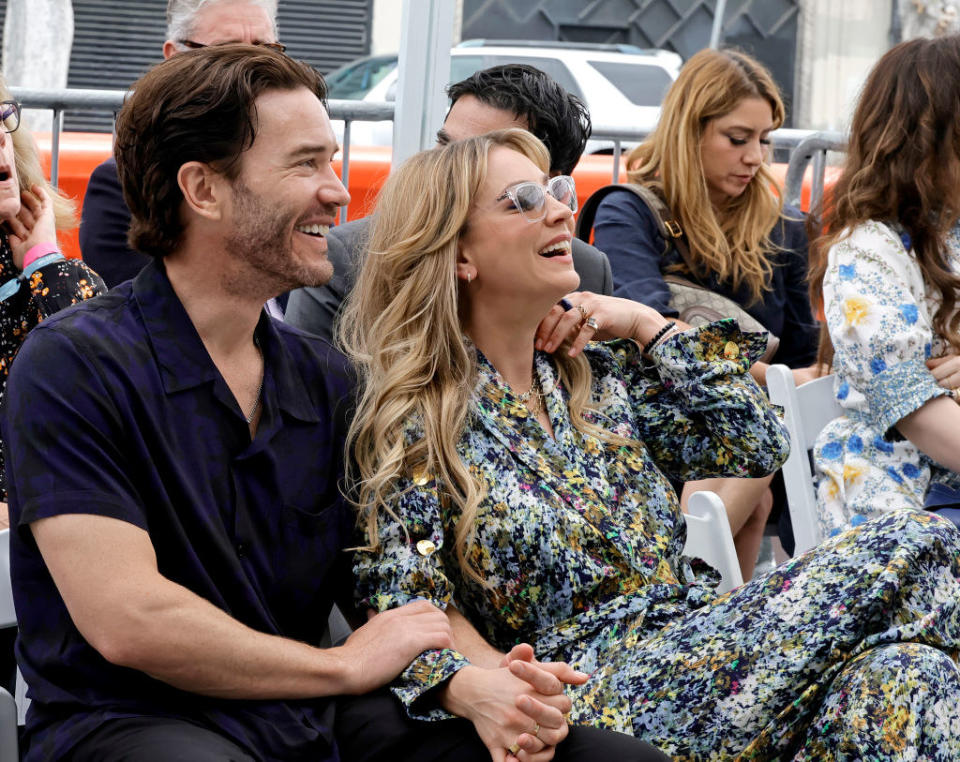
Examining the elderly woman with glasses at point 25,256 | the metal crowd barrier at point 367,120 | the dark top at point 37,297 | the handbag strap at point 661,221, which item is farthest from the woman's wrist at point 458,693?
the metal crowd barrier at point 367,120

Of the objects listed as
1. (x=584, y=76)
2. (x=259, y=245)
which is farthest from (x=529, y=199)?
(x=584, y=76)

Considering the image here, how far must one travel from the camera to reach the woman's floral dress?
2135mm

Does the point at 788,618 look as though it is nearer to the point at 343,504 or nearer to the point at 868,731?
the point at 868,731

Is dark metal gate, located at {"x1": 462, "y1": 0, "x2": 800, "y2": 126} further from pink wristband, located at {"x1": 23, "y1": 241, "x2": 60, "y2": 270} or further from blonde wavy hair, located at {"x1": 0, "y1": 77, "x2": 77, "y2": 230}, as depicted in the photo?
pink wristband, located at {"x1": 23, "y1": 241, "x2": 60, "y2": 270}

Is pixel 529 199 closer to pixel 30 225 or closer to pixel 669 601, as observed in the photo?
pixel 669 601

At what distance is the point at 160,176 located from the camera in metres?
2.19

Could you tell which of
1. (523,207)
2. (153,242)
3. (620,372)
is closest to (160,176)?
(153,242)

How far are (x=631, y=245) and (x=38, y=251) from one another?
5.69 feet

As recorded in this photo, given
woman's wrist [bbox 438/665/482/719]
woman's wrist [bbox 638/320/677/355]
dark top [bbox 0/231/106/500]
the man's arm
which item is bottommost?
woman's wrist [bbox 438/665/482/719]

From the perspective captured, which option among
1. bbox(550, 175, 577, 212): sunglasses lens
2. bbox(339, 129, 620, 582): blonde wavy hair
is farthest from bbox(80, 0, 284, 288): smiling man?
bbox(550, 175, 577, 212): sunglasses lens

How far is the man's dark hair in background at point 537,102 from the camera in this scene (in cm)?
346

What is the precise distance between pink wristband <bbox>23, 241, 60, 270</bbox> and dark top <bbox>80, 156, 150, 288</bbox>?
22.0 inches

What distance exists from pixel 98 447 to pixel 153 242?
16.2 inches

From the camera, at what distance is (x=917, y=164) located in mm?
3340
